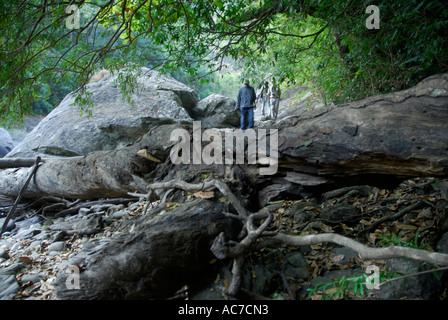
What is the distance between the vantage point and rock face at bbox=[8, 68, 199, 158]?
6634mm

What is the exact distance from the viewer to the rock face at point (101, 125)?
261 inches

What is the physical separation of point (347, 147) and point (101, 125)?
6305 mm

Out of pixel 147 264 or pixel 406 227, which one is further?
pixel 406 227

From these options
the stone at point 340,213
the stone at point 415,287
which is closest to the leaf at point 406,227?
the stone at point 340,213

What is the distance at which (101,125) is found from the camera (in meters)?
6.89

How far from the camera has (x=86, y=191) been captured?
403cm

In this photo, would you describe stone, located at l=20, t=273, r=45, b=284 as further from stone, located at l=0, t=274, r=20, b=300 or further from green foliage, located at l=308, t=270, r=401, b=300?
green foliage, located at l=308, t=270, r=401, b=300

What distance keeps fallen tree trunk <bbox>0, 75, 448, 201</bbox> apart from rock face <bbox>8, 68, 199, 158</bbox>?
3456mm

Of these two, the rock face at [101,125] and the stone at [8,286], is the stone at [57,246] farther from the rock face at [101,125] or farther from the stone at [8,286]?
the rock face at [101,125]

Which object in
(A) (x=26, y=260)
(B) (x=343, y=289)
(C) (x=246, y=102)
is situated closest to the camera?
(B) (x=343, y=289)

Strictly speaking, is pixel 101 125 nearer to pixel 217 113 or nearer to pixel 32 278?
pixel 217 113

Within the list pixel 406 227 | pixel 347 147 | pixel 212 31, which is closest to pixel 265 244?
pixel 347 147

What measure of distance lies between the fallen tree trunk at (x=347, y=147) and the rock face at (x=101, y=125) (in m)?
3.46

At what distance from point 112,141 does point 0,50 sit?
13.4 ft
